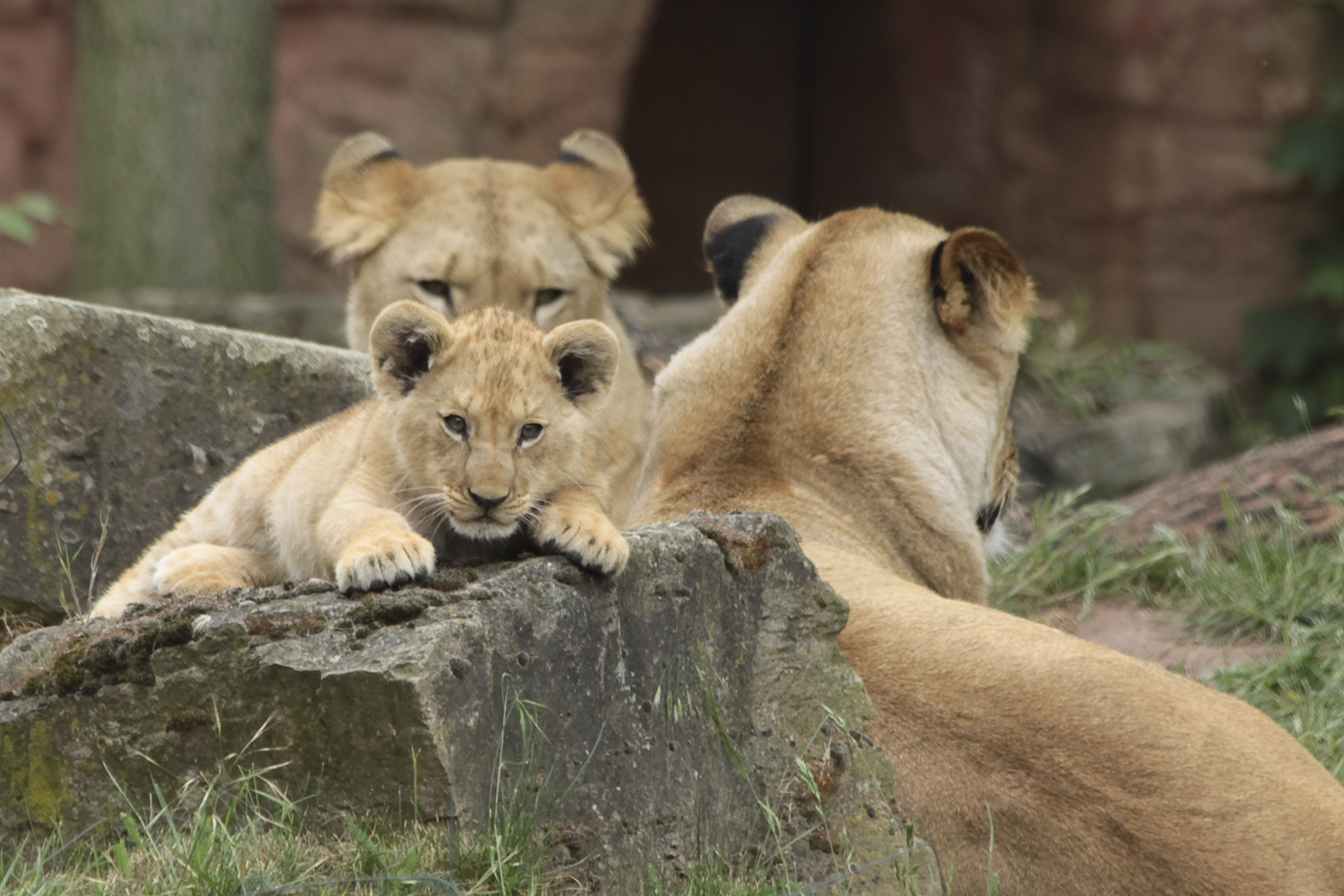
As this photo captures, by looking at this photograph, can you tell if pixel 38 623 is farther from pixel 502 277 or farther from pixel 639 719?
pixel 639 719

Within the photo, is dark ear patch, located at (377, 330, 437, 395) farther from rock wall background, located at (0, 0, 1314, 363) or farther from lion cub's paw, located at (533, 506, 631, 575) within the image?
rock wall background, located at (0, 0, 1314, 363)

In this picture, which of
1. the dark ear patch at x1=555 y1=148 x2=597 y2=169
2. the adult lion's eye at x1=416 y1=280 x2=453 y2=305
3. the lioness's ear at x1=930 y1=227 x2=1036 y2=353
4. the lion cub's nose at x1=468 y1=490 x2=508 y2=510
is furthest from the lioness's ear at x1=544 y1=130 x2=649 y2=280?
the lion cub's nose at x1=468 y1=490 x2=508 y2=510

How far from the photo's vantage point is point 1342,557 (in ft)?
18.5

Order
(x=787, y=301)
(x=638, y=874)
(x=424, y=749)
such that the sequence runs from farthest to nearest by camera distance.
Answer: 1. (x=787, y=301)
2. (x=638, y=874)
3. (x=424, y=749)

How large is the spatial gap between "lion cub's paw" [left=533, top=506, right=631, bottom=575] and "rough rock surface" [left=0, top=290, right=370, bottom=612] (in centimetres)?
204

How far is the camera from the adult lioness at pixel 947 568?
2910 millimetres

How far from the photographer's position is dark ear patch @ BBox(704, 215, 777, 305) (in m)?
4.70

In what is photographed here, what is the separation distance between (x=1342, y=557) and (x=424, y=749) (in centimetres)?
406

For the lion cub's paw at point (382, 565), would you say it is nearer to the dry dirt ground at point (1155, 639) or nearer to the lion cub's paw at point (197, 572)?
the lion cub's paw at point (197, 572)

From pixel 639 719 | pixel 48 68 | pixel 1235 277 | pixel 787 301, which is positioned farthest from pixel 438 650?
pixel 1235 277

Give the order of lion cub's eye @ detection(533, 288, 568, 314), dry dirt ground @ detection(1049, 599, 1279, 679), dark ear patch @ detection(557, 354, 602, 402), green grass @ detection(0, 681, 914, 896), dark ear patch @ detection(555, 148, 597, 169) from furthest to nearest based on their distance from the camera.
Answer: dark ear patch @ detection(555, 148, 597, 169) → lion cub's eye @ detection(533, 288, 568, 314) → dry dirt ground @ detection(1049, 599, 1279, 679) → dark ear patch @ detection(557, 354, 602, 402) → green grass @ detection(0, 681, 914, 896)

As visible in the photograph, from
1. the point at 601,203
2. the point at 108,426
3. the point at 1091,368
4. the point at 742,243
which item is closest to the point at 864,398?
the point at 742,243

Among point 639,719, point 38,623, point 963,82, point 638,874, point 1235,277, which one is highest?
point 639,719

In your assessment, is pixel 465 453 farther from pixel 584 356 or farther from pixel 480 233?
pixel 480 233
